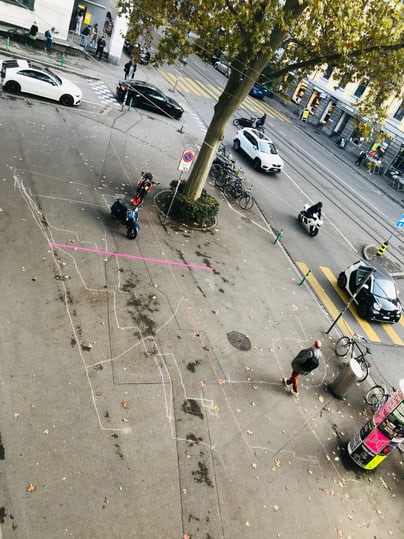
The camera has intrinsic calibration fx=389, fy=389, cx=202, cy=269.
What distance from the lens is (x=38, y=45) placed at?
2672cm

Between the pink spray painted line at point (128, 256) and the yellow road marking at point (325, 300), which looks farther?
the yellow road marking at point (325, 300)

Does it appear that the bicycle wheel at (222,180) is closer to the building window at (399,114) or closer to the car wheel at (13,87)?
the car wheel at (13,87)

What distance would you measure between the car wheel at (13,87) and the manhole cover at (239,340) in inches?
662

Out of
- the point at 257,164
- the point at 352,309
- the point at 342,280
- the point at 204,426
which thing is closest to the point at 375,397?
the point at 352,309

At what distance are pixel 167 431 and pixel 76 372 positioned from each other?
7.71 feet

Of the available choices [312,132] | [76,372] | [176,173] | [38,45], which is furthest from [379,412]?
[312,132]

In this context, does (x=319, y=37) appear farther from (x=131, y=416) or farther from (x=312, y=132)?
(x=312, y=132)

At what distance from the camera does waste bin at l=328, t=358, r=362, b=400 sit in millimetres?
10578

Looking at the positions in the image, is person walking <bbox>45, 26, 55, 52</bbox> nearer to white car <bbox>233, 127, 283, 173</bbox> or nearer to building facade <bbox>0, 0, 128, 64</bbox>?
building facade <bbox>0, 0, 128, 64</bbox>

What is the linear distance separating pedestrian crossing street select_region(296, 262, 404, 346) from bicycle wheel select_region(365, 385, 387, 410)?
8.76 feet

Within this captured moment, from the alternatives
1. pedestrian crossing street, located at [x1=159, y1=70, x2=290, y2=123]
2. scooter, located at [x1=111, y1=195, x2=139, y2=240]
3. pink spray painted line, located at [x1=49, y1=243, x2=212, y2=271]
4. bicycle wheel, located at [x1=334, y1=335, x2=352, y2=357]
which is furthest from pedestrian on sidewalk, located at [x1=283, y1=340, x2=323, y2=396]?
pedestrian crossing street, located at [x1=159, y1=70, x2=290, y2=123]

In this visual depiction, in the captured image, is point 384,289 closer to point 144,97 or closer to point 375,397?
point 375,397

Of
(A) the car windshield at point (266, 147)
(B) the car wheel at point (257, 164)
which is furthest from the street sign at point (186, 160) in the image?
(A) the car windshield at point (266, 147)

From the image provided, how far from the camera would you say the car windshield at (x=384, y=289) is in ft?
49.2
